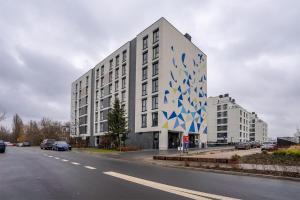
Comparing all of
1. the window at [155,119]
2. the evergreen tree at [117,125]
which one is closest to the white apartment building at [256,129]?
the window at [155,119]

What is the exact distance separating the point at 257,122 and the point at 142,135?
357 ft

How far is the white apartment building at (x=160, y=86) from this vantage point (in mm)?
51812

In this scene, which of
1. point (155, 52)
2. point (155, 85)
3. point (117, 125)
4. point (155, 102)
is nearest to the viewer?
point (117, 125)

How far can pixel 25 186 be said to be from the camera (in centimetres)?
954

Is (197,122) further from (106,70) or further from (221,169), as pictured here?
(221,169)

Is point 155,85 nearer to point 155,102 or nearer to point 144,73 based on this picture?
point 155,102

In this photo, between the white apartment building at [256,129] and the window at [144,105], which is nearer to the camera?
the window at [144,105]

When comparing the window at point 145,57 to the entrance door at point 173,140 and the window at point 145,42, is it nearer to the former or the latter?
the window at point 145,42

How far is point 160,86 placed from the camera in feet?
169

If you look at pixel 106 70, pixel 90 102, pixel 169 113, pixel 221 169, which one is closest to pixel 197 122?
pixel 169 113

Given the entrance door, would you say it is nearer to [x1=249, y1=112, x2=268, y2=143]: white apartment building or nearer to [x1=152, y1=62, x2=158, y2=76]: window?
[x1=152, y1=62, x2=158, y2=76]: window

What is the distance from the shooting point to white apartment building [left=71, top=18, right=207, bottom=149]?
51.8 meters

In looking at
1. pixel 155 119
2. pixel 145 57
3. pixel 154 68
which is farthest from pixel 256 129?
pixel 155 119

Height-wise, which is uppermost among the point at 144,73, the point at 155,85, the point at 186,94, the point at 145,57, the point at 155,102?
the point at 145,57
